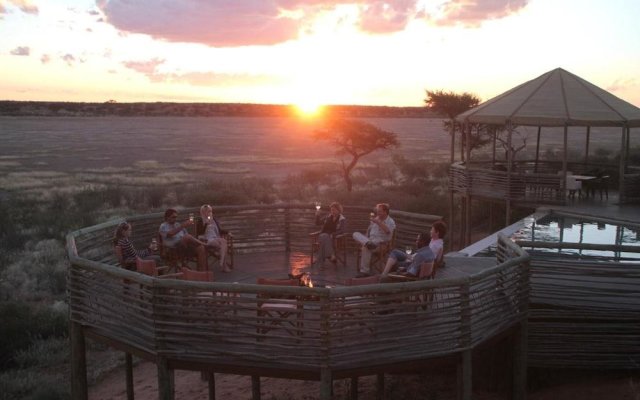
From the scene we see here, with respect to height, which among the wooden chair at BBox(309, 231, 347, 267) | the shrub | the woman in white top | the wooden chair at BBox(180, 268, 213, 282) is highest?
the woman in white top

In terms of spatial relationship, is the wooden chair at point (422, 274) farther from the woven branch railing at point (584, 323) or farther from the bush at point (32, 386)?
the bush at point (32, 386)

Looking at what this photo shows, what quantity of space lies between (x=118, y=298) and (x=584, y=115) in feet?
42.8

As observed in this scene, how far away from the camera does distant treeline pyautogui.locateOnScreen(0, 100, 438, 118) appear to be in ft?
463

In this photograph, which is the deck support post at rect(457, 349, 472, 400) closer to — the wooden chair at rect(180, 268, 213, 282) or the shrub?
the wooden chair at rect(180, 268, 213, 282)

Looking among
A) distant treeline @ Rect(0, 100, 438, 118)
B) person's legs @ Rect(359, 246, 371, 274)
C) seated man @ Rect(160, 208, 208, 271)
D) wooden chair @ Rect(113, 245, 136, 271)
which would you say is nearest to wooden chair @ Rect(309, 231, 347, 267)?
person's legs @ Rect(359, 246, 371, 274)

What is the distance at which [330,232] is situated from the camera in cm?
1167

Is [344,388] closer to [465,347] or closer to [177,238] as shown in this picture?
[177,238]

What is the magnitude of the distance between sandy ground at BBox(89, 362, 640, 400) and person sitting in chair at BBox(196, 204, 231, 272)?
268 cm

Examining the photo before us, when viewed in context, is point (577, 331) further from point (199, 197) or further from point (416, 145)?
point (416, 145)

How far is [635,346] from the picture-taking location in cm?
927

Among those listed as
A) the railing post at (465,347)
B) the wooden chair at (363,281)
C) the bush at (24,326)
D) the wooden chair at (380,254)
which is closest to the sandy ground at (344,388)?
the wooden chair at (380,254)

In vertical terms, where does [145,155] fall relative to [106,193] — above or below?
below

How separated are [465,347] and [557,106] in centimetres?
1172

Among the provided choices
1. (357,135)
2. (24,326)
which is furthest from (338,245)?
(357,135)
